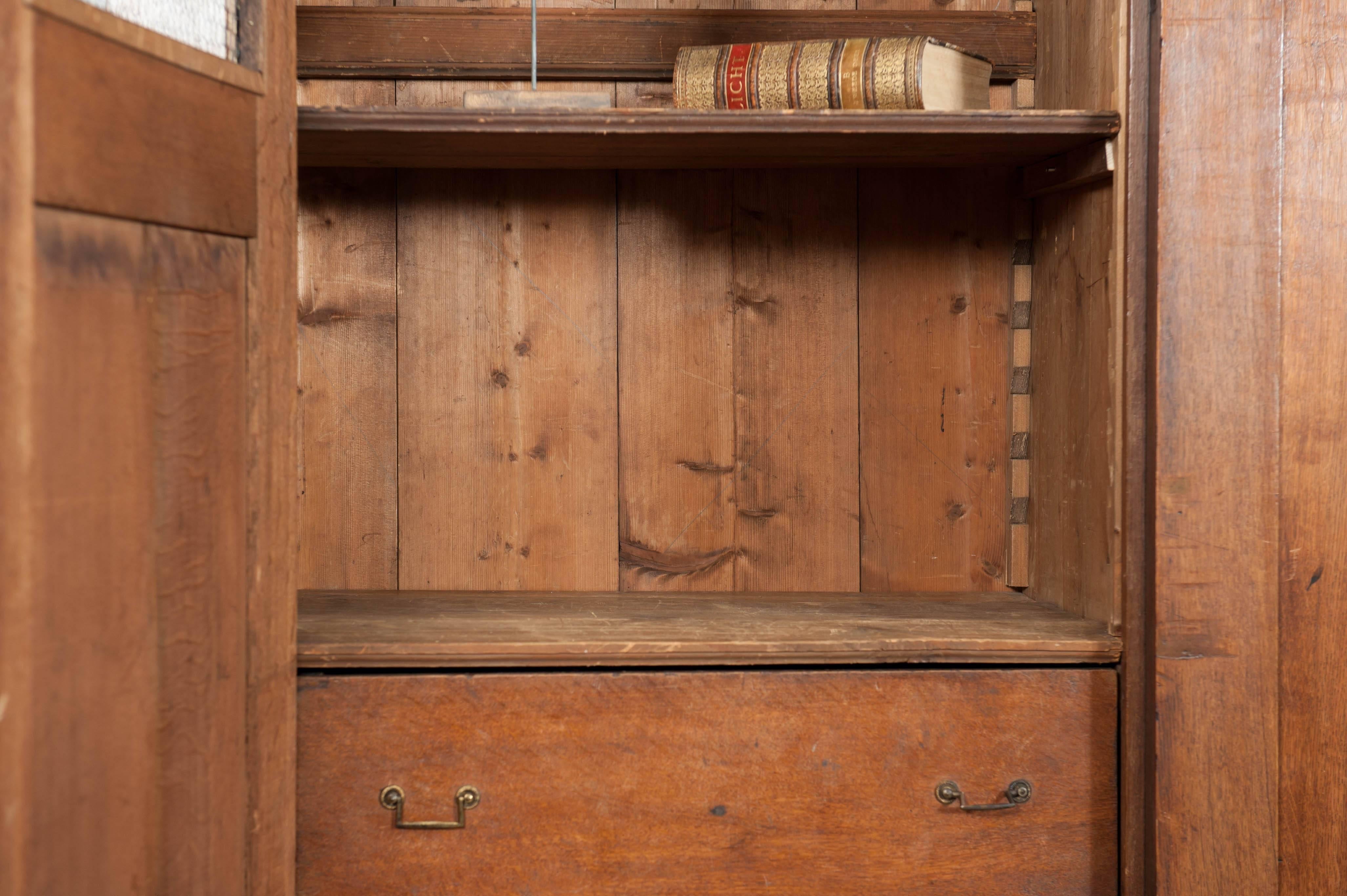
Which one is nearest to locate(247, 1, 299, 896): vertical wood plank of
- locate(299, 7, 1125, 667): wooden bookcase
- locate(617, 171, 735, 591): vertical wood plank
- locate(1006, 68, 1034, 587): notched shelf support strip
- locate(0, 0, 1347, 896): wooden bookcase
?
locate(0, 0, 1347, 896): wooden bookcase

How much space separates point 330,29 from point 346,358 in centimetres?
42

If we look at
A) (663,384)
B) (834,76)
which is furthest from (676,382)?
Answer: (834,76)

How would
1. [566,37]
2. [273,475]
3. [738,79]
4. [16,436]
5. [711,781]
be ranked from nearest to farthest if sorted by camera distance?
1. [16,436]
2. [273,475]
3. [711,781]
4. [738,79]
5. [566,37]

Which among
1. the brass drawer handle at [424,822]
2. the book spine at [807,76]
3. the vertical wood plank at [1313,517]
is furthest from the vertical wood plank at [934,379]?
the brass drawer handle at [424,822]

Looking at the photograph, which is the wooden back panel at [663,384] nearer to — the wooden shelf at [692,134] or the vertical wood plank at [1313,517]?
the wooden shelf at [692,134]

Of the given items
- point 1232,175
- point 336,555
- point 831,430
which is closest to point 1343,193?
point 1232,175

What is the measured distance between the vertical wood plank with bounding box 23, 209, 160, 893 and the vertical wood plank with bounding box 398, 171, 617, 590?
0.58 metres

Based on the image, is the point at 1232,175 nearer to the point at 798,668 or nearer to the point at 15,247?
the point at 798,668

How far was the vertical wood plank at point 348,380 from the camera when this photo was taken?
1.30 meters

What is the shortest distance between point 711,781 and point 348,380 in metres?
0.72

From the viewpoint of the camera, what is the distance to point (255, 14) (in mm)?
837

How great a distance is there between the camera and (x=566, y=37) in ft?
4.17

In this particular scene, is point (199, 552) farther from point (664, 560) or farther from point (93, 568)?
point (664, 560)

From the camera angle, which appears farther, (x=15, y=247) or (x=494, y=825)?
(x=494, y=825)
